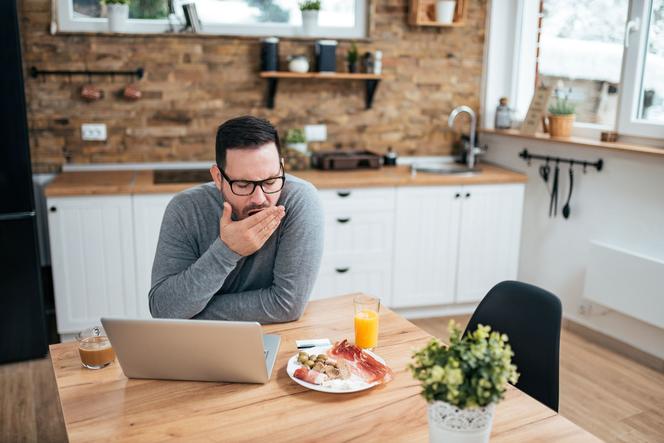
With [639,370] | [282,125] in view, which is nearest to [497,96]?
[282,125]

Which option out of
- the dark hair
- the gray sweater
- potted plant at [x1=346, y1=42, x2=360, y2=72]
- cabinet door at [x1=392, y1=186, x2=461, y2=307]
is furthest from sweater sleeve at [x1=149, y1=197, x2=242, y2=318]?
potted plant at [x1=346, y1=42, x2=360, y2=72]

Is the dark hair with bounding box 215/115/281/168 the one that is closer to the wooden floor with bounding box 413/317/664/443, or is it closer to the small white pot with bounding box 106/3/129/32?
the wooden floor with bounding box 413/317/664/443

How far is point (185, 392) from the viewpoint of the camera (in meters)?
1.38

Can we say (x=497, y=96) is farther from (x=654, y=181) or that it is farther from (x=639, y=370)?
(x=639, y=370)

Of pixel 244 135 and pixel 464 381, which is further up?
pixel 244 135

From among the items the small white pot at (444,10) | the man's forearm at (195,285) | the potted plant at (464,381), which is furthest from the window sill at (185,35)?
the potted plant at (464,381)

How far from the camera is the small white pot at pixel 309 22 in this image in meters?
3.75

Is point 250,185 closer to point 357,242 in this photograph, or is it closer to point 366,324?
point 366,324

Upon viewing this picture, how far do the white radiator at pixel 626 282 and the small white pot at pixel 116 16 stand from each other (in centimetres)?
287

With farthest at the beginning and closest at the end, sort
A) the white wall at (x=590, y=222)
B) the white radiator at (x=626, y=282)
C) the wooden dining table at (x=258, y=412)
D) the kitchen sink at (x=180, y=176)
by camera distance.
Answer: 1. the kitchen sink at (x=180, y=176)
2. the white wall at (x=590, y=222)
3. the white radiator at (x=626, y=282)
4. the wooden dining table at (x=258, y=412)

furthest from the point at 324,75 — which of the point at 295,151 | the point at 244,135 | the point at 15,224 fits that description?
the point at 244,135

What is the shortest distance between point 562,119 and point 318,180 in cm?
145

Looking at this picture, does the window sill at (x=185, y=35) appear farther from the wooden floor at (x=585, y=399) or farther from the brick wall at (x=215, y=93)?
the wooden floor at (x=585, y=399)

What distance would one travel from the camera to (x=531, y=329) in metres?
1.65
